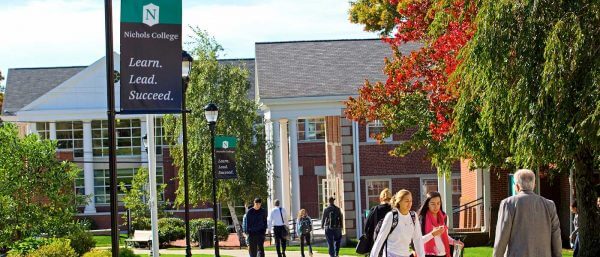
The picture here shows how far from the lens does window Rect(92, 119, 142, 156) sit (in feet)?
203

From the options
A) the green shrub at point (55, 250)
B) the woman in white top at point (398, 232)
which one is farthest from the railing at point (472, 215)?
the woman in white top at point (398, 232)

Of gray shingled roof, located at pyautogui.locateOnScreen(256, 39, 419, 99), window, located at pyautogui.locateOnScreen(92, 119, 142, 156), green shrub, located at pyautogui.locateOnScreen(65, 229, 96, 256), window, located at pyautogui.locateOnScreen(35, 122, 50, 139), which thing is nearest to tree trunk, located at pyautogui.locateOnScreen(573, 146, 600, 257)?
green shrub, located at pyautogui.locateOnScreen(65, 229, 96, 256)

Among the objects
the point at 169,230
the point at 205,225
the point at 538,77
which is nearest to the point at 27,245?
the point at 538,77

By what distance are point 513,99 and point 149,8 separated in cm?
577

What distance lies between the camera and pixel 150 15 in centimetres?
1305

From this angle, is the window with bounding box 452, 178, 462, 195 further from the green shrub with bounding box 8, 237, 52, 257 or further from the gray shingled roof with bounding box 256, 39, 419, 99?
the green shrub with bounding box 8, 237, 52, 257

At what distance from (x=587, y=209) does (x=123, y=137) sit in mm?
46611

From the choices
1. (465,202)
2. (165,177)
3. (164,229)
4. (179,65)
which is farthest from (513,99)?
(165,177)

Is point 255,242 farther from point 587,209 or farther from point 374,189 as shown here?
point 374,189

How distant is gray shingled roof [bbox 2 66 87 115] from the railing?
33317 mm

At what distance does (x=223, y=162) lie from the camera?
3014cm

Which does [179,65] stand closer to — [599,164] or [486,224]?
[599,164]

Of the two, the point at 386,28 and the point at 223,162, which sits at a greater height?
the point at 386,28

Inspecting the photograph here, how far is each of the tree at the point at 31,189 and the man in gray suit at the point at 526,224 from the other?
15.5 metres
